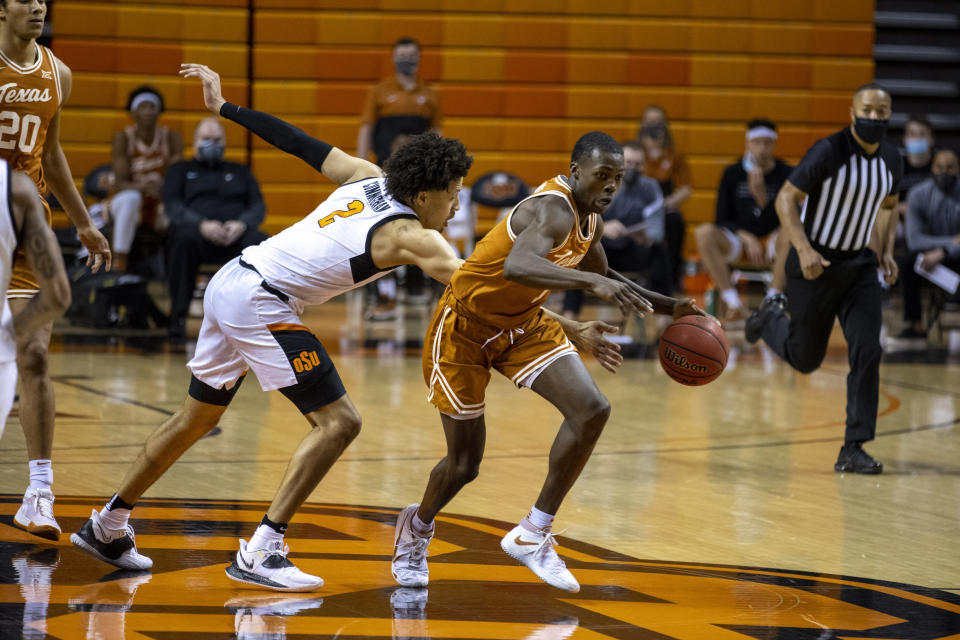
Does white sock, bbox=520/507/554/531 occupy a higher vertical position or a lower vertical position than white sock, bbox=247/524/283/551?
higher

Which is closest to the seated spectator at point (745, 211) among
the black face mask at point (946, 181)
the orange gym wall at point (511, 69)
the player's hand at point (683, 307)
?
the black face mask at point (946, 181)

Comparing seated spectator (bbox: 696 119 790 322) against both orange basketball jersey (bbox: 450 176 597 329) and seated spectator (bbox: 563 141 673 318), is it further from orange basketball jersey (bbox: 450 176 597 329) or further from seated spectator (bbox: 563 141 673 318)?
orange basketball jersey (bbox: 450 176 597 329)

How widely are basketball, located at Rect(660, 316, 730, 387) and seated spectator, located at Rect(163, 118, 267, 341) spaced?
542cm

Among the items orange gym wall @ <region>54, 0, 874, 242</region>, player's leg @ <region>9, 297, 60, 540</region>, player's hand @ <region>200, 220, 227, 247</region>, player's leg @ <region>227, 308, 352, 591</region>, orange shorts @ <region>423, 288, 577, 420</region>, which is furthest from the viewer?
orange gym wall @ <region>54, 0, 874, 242</region>

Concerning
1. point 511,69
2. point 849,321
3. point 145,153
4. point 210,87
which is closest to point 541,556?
point 210,87

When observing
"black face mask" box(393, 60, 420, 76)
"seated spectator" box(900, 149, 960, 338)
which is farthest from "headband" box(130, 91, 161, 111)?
"seated spectator" box(900, 149, 960, 338)

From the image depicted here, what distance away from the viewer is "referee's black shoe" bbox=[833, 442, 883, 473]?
5.91 metres

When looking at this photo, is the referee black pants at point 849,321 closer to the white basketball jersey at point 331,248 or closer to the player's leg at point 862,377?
the player's leg at point 862,377

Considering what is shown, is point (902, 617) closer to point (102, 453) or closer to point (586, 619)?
point (586, 619)

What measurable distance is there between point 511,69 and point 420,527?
9.70 metres

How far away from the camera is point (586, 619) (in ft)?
11.9

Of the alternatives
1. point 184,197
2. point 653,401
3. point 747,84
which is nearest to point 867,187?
point 653,401

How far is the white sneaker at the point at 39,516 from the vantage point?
4180 millimetres

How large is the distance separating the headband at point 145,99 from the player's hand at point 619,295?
24.6 feet
